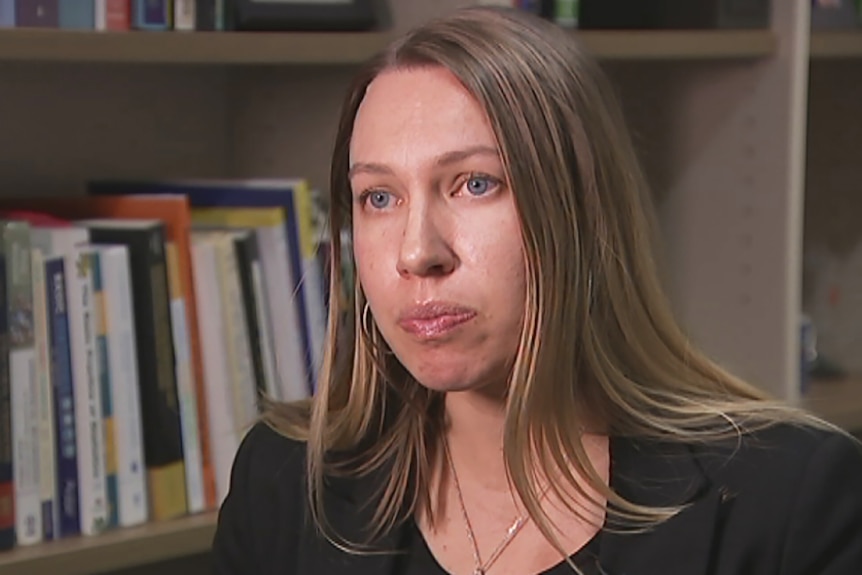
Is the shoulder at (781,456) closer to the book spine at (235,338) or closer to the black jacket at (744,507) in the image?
the black jacket at (744,507)

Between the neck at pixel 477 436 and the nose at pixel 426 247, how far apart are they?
15cm

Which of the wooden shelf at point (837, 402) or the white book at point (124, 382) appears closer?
the white book at point (124, 382)

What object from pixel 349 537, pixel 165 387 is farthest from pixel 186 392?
pixel 349 537

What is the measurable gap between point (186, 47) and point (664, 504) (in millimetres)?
634

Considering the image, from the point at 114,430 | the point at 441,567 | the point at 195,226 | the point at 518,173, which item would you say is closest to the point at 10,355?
the point at 114,430

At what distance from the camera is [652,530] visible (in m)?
1.13

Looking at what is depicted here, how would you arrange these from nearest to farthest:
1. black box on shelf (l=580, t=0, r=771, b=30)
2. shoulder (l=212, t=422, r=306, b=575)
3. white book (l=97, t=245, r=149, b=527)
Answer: shoulder (l=212, t=422, r=306, b=575)
white book (l=97, t=245, r=149, b=527)
black box on shelf (l=580, t=0, r=771, b=30)

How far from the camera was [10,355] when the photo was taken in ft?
4.42

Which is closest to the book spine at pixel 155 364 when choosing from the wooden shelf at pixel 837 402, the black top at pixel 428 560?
the black top at pixel 428 560

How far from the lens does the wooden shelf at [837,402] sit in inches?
76.0

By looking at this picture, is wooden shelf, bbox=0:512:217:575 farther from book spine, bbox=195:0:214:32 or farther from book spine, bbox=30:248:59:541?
book spine, bbox=195:0:214:32

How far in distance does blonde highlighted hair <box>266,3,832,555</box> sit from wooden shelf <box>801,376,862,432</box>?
754 millimetres

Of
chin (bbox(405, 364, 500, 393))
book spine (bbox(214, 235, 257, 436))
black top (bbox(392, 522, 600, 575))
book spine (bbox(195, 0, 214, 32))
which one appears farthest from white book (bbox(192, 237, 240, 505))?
chin (bbox(405, 364, 500, 393))

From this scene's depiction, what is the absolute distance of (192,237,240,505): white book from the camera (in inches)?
58.3
